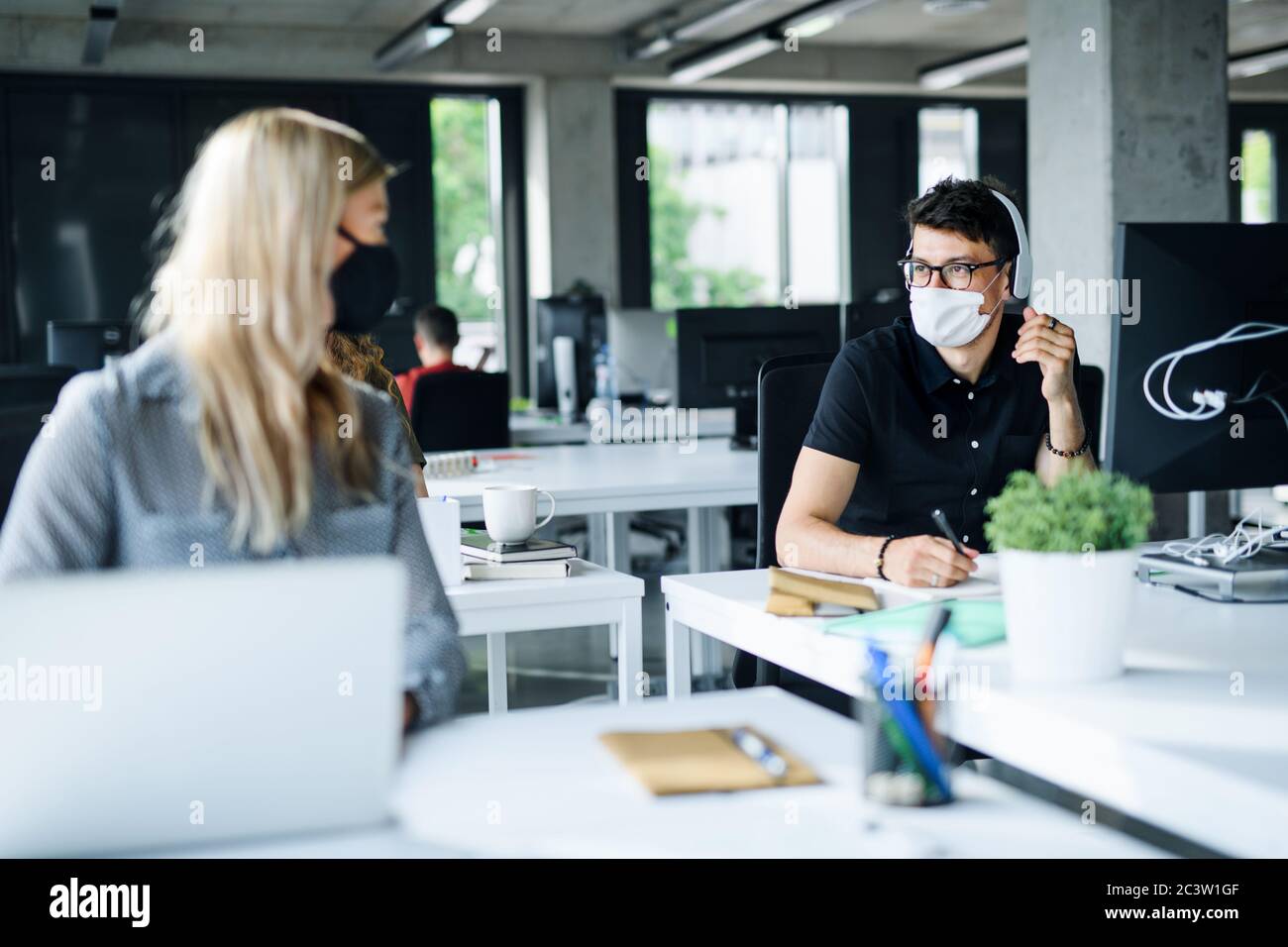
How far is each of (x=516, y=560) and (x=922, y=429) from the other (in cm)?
78

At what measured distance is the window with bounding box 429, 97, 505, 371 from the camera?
10453 millimetres

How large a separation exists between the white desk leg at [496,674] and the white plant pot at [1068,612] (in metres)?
1.31

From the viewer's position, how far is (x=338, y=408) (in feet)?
4.77

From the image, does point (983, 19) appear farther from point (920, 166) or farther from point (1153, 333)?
point (1153, 333)

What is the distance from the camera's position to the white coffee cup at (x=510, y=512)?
102 inches

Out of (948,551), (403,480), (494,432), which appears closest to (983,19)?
(494,432)

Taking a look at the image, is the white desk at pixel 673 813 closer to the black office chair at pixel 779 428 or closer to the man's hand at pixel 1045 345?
the man's hand at pixel 1045 345

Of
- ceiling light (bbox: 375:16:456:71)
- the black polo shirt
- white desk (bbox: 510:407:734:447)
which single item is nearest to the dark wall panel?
ceiling light (bbox: 375:16:456:71)

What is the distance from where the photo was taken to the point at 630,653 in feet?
7.95

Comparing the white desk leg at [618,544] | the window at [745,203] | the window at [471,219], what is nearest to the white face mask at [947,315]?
the white desk leg at [618,544]

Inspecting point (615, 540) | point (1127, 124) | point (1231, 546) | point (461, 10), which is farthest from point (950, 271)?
point (461, 10)

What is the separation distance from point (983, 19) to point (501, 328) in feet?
13.3

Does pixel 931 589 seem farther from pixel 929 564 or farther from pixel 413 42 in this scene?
pixel 413 42
